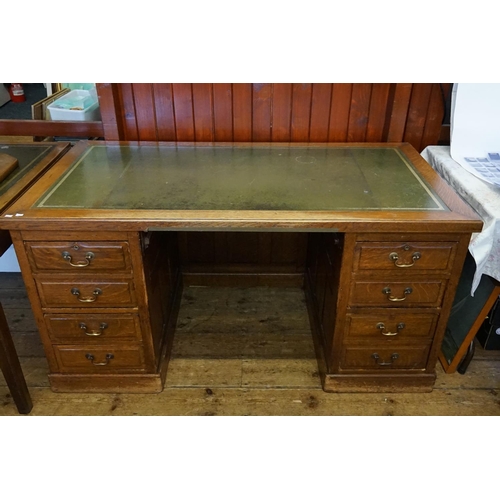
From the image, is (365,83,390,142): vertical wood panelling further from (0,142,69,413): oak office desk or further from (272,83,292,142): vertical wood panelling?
(0,142,69,413): oak office desk

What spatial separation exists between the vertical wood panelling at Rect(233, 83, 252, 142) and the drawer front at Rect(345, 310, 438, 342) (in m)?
0.92

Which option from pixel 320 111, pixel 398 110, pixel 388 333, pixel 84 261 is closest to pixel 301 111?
pixel 320 111

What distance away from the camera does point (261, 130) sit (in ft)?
6.37

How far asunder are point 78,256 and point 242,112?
3.07ft

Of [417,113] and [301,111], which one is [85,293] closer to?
[301,111]

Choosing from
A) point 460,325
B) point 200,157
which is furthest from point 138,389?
point 460,325

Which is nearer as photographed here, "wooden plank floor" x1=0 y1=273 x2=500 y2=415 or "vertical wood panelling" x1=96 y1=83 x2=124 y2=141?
"wooden plank floor" x1=0 y1=273 x2=500 y2=415

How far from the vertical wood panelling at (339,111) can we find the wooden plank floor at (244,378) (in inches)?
32.0

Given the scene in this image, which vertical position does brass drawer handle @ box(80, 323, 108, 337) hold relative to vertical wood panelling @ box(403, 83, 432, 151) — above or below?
below

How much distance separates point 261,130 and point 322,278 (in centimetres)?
69

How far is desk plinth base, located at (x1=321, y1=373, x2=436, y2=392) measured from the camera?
5.50 ft

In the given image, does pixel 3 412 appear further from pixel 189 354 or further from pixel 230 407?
Answer: pixel 230 407

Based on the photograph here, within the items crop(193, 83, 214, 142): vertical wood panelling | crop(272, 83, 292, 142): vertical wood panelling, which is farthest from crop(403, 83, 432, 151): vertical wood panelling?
crop(193, 83, 214, 142): vertical wood panelling

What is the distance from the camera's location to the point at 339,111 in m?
1.91
